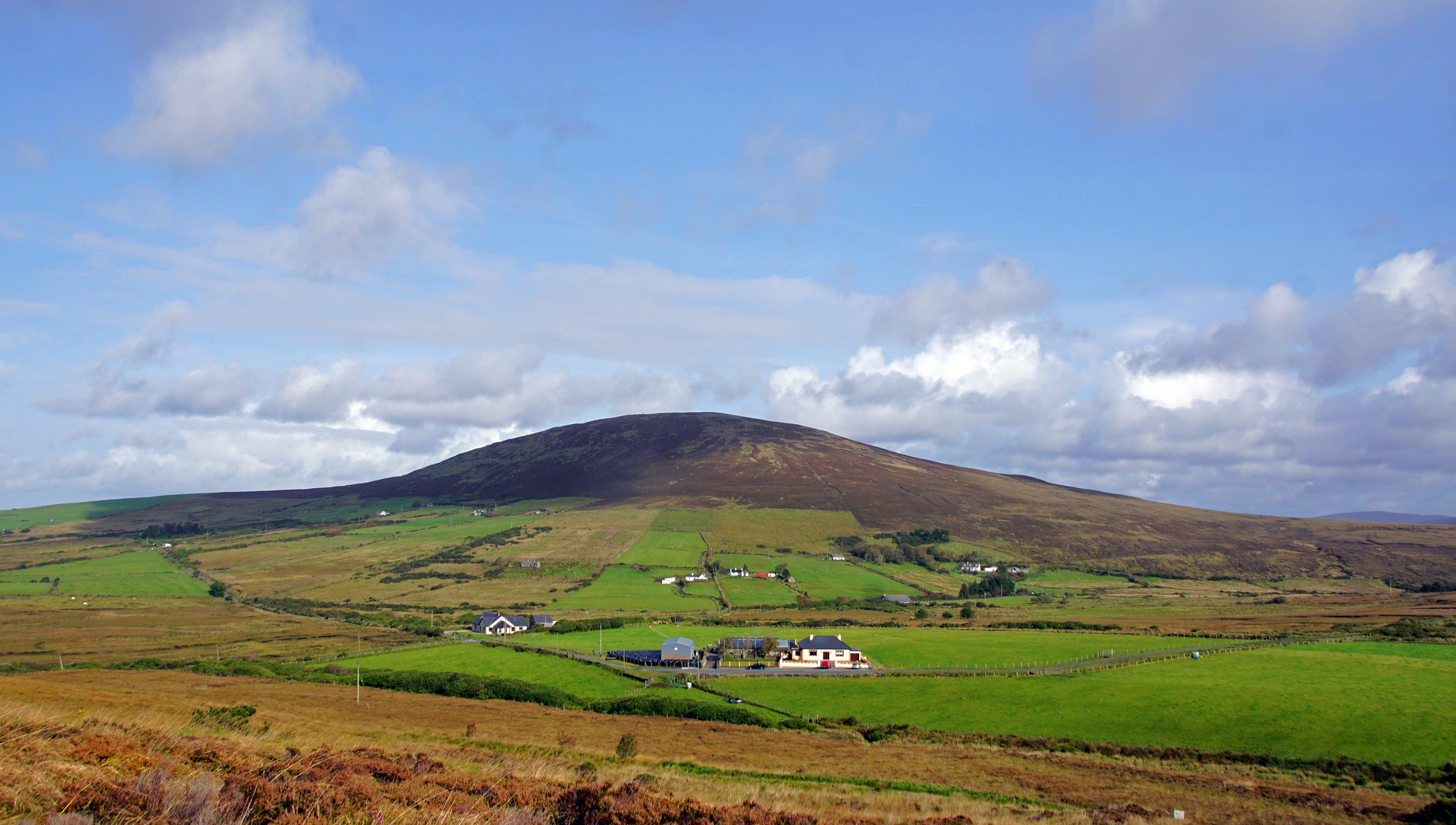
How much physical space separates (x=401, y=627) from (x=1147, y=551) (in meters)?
153

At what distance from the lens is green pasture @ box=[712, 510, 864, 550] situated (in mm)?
162500

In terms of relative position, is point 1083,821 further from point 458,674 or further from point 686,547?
point 686,547

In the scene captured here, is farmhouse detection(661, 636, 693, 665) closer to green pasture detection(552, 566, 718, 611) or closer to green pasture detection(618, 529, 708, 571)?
green pasture detection(552, 566, 718, 611)

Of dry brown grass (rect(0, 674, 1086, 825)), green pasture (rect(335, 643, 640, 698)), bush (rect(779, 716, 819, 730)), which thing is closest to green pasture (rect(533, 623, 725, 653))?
green pasture (rect(335, 643, 640, 698))

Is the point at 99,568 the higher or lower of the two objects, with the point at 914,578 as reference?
lower

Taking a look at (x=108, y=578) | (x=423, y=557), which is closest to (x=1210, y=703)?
(x=423, y=557)

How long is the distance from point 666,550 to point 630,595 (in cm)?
3357

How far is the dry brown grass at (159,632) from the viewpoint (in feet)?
243

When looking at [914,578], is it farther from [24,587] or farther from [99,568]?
[99,568]

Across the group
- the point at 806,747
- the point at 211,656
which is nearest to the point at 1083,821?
the point at 806,747

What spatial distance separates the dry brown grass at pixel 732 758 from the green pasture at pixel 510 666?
8.98 meters

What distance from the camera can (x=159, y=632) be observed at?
8869 centimetres

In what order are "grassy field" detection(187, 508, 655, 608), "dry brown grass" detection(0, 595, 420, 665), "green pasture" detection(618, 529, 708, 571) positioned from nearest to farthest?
"dry brown grass" detection(0, 595, 420, 665)
"grassy field" detection(187, 508, 655, 608)
"green pasture" detection(618, 529, 708, 571)

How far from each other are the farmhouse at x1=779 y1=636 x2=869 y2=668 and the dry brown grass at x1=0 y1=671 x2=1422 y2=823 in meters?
24.4
